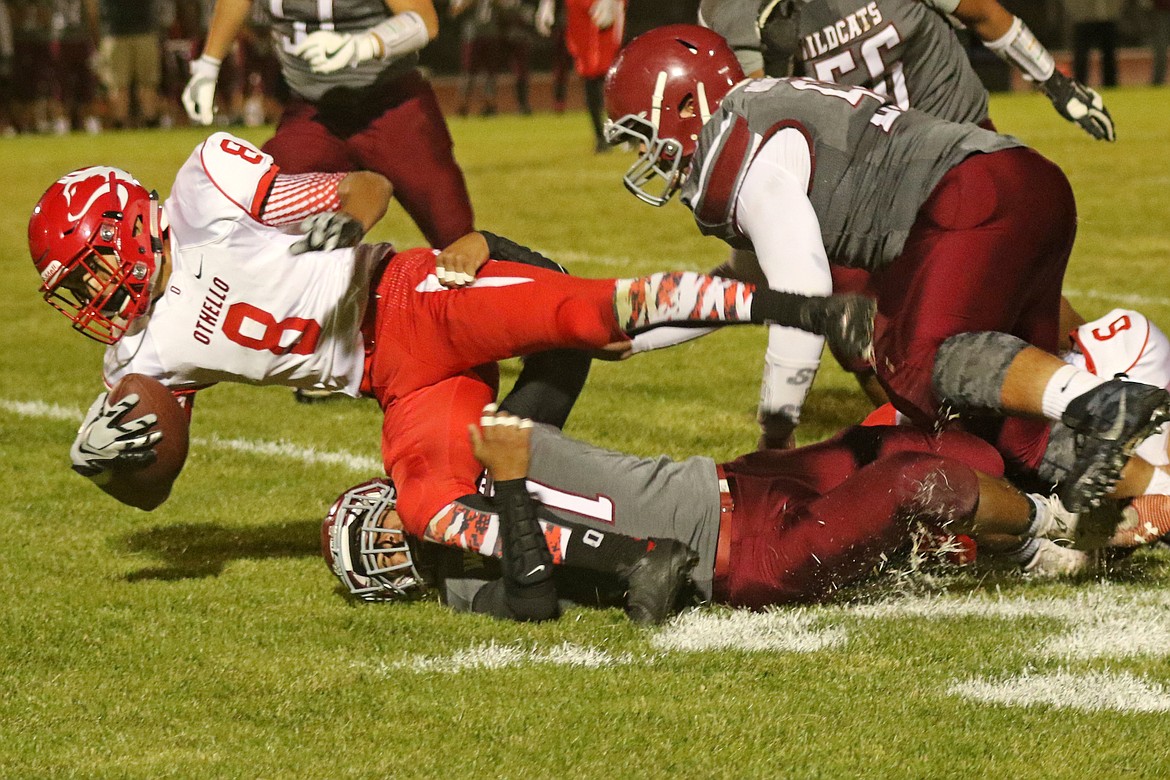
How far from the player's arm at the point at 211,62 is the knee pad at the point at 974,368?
101 inches

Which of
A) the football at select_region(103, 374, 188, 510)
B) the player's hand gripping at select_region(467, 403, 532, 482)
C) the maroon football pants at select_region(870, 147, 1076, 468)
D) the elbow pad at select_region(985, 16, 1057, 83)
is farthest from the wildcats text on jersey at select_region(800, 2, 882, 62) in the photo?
the football at select_region(103, 374, 188, 510)

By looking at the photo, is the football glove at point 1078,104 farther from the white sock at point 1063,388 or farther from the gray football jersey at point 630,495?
the gray football jersey at point 630,495

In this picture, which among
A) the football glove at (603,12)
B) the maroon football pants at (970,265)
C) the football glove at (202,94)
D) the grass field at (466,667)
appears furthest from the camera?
the football glove at (603,12)

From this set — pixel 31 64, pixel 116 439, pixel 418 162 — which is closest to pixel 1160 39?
pixel 31 64

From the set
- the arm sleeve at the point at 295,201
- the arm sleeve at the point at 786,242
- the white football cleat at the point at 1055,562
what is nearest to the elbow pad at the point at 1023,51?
the arm sleeve at the point at 786,242

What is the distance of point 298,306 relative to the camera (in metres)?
3.43

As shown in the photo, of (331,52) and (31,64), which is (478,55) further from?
(331,52)

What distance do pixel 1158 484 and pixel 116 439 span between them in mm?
2234

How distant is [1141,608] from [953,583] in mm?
387

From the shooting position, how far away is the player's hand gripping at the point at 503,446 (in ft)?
10.1

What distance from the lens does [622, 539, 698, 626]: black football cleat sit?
9.89ft

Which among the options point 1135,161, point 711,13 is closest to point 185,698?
point 711,13

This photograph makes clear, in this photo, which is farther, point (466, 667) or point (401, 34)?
point (401, 34)

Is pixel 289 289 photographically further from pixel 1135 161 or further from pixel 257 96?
pixel 257 96
